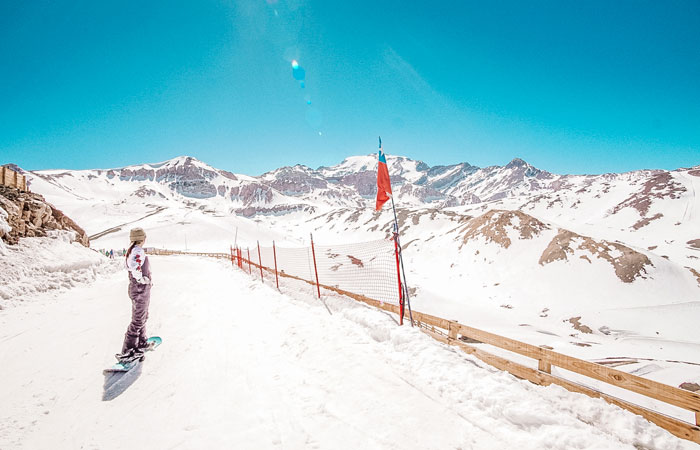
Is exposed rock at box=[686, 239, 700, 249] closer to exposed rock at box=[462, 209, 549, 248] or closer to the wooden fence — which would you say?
exposed rock at box=[462, 209, 549, 248]

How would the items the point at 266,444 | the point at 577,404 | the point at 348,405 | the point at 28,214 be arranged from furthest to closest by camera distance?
the point at 28,214 → the point at 348,405 → the point at 577,404 → the point at 266,444

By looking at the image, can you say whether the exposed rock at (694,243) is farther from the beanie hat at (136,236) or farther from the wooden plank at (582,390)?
the beanie hat at (136,236)

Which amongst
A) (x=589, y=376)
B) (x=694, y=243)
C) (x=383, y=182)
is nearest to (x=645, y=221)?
(x=694, y=243)

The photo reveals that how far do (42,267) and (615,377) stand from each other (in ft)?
56.2

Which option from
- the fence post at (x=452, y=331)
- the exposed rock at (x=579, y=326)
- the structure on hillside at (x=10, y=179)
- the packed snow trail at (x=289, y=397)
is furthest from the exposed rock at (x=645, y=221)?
the structure on hillside at (x=10, y=179)

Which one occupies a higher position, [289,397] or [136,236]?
[136,236]

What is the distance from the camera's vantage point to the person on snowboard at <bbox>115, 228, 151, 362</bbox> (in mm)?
4824

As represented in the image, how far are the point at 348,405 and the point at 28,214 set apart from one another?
1788cm

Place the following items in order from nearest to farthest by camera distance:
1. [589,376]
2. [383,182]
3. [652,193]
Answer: [589,376] → [383,182] → [652,193]

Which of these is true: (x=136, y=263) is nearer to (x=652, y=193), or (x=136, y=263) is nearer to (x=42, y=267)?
(x=42, y=267)

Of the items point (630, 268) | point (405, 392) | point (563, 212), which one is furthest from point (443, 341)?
point (563, 212)

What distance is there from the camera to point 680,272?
71.2ft

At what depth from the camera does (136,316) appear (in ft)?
16.3

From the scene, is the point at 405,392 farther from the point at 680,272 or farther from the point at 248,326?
the point at 680,272
